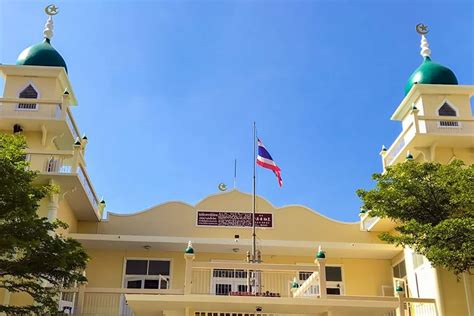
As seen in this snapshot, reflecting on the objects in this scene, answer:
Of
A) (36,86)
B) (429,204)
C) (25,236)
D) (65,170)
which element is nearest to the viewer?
(25,236)

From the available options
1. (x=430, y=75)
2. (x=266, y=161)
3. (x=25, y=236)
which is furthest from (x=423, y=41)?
(x=25, y=236)

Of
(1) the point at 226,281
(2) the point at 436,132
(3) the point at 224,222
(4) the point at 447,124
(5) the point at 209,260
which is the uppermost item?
(4) the point at 447,124

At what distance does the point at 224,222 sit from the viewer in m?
19.3

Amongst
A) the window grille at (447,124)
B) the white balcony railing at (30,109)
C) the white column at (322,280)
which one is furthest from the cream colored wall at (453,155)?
the white balcony railing at (30,109)

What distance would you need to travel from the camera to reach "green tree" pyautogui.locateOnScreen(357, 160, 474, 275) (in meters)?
12.7

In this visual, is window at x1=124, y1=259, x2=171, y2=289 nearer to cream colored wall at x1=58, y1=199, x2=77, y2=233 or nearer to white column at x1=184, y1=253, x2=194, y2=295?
cream colored wall at x1=58, y1=199, x2=77, y2=233

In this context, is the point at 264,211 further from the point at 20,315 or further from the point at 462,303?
the point at 20,315

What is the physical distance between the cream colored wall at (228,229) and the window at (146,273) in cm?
99

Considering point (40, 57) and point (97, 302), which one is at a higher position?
point (40, 57)

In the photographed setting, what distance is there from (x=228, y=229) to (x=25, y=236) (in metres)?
9.56

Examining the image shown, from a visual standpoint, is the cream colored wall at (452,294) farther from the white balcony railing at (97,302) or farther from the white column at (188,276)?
the white column at (188,276)

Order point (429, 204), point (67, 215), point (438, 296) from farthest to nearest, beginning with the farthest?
point (67, 215)
point (438, 296)
point (429, 204)

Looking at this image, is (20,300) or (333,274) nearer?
(20,300)

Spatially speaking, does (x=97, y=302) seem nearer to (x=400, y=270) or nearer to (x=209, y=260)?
(x=209, y=260)
